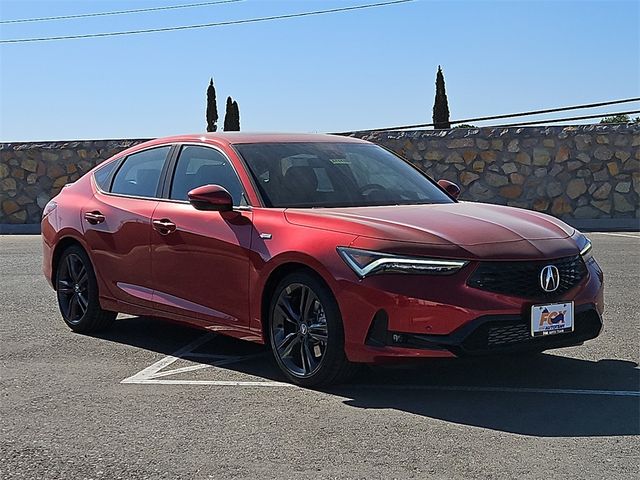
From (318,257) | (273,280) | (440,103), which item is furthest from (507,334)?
(440,103)

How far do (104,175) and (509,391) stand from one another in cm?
395

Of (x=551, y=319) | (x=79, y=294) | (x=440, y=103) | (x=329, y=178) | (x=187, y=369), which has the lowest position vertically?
(x=187, y=369)

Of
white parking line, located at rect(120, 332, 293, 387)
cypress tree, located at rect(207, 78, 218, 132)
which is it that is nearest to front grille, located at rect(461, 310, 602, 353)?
white parking line, located at rect(120, 332, 293, 387)

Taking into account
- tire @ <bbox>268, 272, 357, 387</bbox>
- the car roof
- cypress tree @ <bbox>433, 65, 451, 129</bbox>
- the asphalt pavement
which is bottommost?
the asphalt pavement

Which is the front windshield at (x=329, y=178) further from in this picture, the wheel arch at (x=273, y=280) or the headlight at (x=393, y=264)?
the headlight at (x=393, y=264)

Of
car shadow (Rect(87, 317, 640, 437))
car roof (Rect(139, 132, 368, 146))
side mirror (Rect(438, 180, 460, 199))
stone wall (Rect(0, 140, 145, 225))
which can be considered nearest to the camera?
car shadow (Rect(87, 317, 640, 437))

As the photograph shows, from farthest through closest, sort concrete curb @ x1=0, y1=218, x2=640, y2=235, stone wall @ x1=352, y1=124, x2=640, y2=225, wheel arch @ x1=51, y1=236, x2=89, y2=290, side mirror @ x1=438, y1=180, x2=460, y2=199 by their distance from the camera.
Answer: stone wall @ x1=352, y1=124, x2=640, y2=225 → concrete curb @ x1=0, y1=218, x2=640, y2=235 → wheel arch @ x1=51, y1=236, x2=89, y2=290 → side mirror @ x1=438, y1=180, x2=460, y2=199

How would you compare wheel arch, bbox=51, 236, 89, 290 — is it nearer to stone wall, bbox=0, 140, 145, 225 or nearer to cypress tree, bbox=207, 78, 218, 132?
stone wall, bbox=0, 140, 145, 225

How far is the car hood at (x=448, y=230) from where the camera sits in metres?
5.93

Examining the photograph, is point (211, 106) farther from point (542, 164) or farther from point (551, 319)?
point (551, 319)

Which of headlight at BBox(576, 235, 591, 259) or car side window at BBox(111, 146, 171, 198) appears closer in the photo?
headlight at BBox(576, 235, 591, 259)

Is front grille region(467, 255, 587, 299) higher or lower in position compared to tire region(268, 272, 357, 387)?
higher

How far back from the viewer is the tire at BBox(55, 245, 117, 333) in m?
8.29

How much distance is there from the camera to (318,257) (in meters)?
6.13
